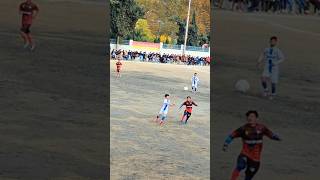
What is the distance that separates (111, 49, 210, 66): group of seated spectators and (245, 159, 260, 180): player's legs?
18.8m

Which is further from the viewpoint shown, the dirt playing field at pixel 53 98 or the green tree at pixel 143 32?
the green tree at pixel 143 32

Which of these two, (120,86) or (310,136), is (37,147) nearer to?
(310,136)

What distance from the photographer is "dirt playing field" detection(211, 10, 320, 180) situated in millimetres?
7910

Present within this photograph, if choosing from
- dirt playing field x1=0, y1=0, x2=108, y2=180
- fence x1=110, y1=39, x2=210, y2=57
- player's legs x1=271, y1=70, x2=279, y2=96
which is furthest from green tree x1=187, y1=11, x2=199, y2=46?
player's legs x1=271, y1=70, x2=279, y2=96

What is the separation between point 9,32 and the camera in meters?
12.6

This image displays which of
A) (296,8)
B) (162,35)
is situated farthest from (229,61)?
(162,35)

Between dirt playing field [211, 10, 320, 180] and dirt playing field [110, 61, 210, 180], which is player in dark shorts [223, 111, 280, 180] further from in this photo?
dirt playing field [110, 61, 210, 180]

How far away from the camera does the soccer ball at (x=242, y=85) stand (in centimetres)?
1097

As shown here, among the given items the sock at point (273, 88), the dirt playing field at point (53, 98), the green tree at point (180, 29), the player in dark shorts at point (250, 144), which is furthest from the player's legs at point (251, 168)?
the green tree at point (180, 29)

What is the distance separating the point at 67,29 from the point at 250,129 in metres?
9.20

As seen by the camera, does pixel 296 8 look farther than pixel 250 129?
Yes

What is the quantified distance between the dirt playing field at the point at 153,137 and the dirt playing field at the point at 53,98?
65 cm

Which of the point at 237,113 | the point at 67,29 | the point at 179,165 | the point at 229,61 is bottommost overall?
the point at 179,165

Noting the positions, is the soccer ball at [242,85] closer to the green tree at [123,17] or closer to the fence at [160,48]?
the fence at [160,48]
